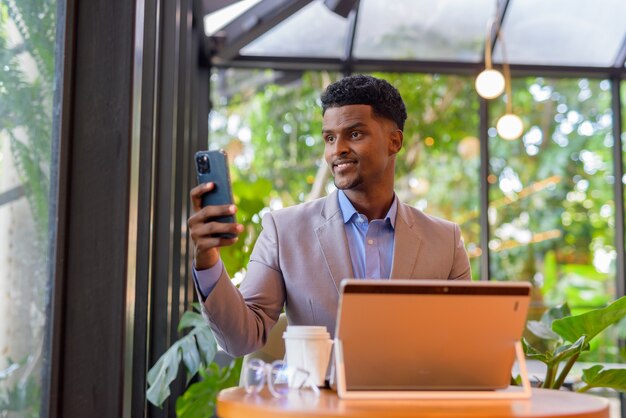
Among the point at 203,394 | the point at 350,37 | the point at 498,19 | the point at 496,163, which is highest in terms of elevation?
the point at 498,19

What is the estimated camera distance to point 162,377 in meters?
3.00

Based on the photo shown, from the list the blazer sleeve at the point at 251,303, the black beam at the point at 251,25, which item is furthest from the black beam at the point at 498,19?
the blazer sleeve at the point at 251,303

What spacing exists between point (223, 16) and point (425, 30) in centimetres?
156

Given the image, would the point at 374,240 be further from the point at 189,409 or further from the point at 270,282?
the point at 189,409

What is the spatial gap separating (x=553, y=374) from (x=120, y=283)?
143 cm

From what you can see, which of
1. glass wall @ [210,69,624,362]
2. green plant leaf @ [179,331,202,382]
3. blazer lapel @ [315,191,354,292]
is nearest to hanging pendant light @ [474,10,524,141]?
glass wall @ [210,69,624,362]

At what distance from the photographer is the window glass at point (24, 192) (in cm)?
181

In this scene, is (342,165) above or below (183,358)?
above

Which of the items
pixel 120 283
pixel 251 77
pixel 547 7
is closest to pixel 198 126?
pixel 251 77

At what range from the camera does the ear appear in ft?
8.69

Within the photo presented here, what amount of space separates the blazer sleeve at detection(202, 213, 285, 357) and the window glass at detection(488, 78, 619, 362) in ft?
16.4

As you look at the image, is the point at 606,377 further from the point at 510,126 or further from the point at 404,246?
A: the point at 510,126

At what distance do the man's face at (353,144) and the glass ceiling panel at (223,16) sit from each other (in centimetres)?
352

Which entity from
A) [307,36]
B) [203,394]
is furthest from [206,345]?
[307,36]
